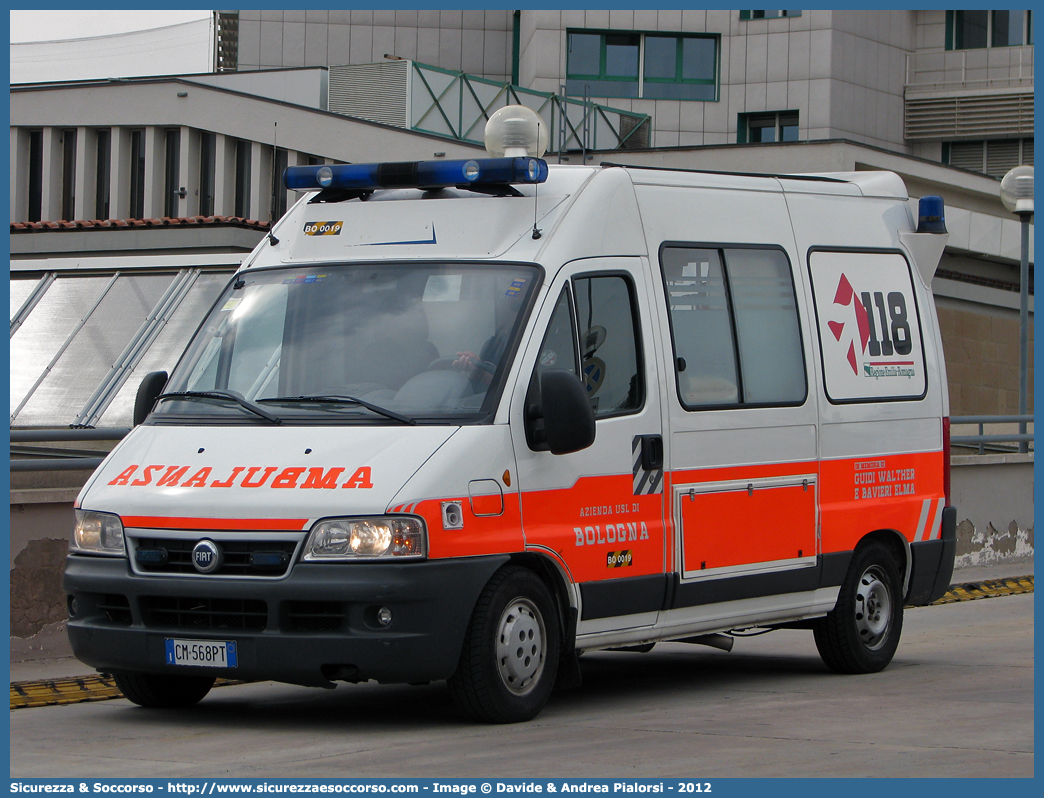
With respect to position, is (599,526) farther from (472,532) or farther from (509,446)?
(472,532)

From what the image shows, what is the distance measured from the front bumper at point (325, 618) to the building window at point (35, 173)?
22.5 meters

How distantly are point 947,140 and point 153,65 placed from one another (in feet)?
67.6

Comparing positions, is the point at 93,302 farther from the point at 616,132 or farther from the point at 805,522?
the point at 616,132

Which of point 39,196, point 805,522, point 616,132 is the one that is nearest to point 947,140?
point 616,132

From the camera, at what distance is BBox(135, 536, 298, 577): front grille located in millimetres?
7570

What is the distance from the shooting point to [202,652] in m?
7.73

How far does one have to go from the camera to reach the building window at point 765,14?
42.4m

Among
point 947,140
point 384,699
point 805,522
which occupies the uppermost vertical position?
point 947,140

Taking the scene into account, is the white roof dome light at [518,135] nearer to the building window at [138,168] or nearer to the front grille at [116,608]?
the front grille at [116,608]

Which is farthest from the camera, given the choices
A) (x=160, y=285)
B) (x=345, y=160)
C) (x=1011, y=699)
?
(x=345, y=160)

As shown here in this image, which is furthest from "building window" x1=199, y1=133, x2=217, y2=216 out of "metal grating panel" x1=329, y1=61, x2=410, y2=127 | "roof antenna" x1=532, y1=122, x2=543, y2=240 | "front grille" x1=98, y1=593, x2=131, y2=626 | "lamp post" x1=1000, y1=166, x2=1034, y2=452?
"front grille" x1=98, y1=593, x2=131, y2=626

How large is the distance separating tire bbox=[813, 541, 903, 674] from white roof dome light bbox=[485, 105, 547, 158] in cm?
343

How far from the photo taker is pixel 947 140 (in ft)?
146

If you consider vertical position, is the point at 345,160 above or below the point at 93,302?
above
